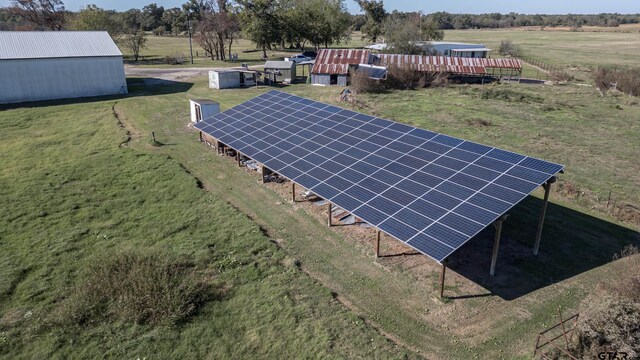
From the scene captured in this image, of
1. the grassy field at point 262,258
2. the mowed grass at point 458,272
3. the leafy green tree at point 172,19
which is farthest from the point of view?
the leafy green tree at point 172,19

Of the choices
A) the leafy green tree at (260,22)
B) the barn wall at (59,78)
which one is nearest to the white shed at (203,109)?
the barn wall at (59,78)

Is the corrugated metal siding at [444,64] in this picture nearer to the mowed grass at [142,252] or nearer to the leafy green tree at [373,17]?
the mowed grass at [142,252]

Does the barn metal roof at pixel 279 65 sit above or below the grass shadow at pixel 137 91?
above

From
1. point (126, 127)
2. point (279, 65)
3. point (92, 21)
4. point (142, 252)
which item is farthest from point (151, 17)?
point (142, 252)

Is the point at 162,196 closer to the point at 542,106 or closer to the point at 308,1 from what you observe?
the point at 542,106

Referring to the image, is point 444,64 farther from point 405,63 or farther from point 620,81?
point 620,81

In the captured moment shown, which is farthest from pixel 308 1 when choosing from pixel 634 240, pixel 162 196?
pixel 634 240
